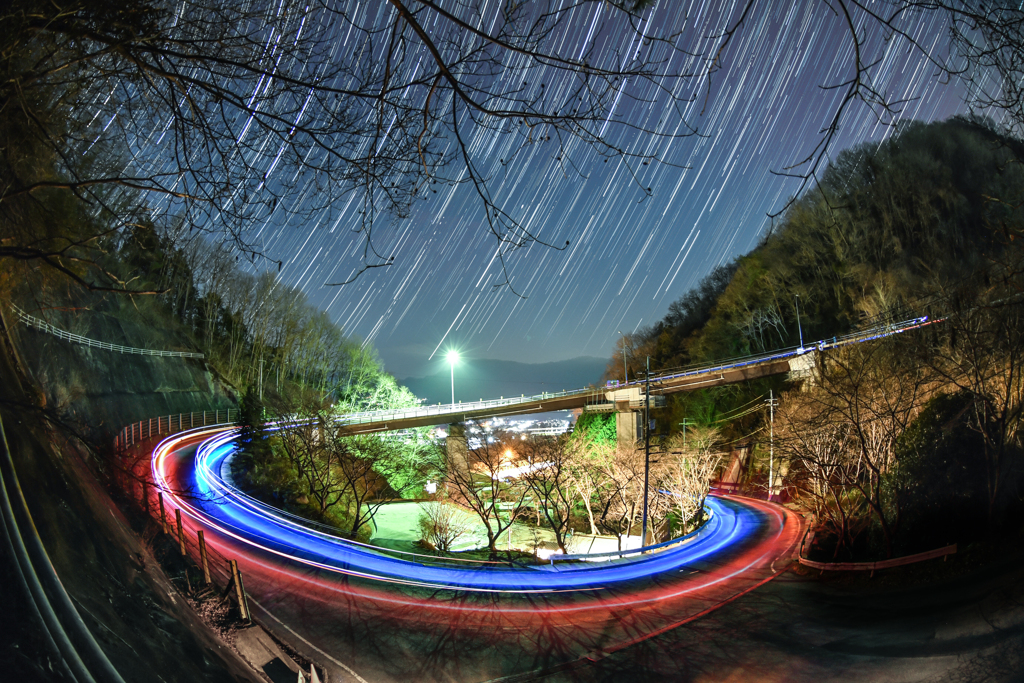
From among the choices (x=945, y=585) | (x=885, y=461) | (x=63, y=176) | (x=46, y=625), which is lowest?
(x=945, y=585)

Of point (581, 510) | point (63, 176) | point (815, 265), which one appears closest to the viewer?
point (63, 176)

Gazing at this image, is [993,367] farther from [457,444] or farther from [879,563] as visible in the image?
[457,444]

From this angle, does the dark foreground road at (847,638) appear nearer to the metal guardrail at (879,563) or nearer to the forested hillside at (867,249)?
the metal guardrail at (879,563)

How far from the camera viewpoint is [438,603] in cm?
1023

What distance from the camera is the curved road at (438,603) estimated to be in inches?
320

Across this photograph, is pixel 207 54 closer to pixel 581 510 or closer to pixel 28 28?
pixel 28 28

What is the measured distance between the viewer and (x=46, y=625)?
1595 millimetres

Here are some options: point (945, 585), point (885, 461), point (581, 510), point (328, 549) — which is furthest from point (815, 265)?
point (328, 549)

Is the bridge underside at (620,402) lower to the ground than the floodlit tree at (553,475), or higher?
higher

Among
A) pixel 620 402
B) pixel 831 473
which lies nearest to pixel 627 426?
pixel 620 402

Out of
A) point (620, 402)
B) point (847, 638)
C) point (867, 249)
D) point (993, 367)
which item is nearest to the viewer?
point (993, 367)

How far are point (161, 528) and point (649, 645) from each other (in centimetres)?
869

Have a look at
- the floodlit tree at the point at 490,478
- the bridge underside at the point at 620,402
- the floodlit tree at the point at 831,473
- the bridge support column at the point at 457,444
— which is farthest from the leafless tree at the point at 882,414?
the bridge support column at the point at 457,444

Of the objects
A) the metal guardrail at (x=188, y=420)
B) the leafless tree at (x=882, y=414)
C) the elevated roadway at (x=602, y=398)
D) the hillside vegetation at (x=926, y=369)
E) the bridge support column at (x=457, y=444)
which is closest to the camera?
the hillside vegetation at (x=926, y=369)
